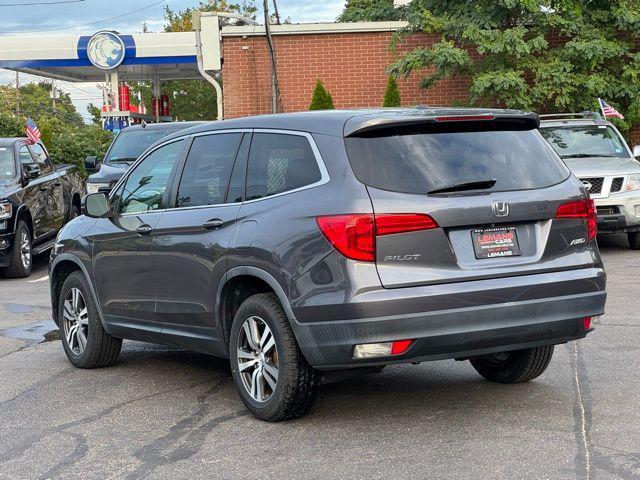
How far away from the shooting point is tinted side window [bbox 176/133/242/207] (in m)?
6.69

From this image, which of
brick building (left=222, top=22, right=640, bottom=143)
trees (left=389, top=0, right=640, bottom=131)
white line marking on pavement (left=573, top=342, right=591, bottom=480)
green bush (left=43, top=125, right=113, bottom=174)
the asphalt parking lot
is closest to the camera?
white line marking on pavement (left=573, top=342, right=591, bottom=480)

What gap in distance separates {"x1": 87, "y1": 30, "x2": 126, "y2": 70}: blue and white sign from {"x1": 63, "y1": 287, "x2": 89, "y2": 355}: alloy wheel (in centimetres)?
2958

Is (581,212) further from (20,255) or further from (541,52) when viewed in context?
(541,52)

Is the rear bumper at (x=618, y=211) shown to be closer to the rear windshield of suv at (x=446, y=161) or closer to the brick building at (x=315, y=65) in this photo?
the rear windshield of suv at (x=446, y=161)

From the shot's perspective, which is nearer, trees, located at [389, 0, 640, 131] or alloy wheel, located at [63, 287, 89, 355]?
alloy wheel, located at [63, 287, 89, 355]

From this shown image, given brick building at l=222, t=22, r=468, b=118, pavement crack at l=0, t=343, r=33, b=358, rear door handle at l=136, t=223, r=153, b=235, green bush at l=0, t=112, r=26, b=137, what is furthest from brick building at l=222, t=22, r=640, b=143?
rear door handle at l=136, t=223, r=153, b=235

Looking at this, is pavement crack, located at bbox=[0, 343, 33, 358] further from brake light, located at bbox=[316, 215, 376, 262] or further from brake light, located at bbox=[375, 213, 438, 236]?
brake light, located at bbox=[375, 213, 438, 236]

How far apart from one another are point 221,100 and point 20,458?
918 inches

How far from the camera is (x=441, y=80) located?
2705 centimetres

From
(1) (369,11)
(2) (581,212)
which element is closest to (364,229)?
(2) (581,212)

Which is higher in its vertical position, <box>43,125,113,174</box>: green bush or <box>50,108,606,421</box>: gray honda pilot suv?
<box>50,108,606,421</box>: gray honda pilot suv

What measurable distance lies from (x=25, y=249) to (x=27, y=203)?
648 mm

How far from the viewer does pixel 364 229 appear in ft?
18.2

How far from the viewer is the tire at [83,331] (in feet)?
26.2
